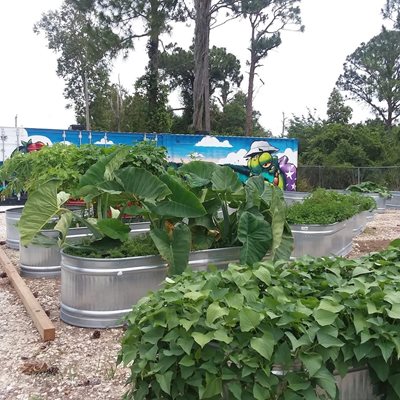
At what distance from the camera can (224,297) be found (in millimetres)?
2053

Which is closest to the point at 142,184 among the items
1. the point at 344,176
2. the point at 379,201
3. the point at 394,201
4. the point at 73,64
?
the point at 379,201

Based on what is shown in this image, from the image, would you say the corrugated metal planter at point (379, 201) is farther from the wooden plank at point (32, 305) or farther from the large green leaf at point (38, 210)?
the large green leaf at point (38, 210)

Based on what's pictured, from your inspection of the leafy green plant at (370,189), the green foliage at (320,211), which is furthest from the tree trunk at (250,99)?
the green foliage at (320,211)

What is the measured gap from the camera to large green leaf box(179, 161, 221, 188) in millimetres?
4552

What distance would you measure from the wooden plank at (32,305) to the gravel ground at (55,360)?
7 centimetres

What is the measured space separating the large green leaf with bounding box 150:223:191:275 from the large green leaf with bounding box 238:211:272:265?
0.52 m

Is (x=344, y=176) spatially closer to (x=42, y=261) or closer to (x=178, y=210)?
(x=42, y=261)

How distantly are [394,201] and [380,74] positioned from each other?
3063cm

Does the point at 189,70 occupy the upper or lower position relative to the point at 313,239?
upper

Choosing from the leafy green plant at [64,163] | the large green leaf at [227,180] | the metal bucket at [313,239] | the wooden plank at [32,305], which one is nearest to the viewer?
the wooden plank at [32,305]

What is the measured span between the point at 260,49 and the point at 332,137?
7.02 m

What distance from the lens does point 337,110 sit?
1661 inches

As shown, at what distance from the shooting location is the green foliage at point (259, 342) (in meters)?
1.83

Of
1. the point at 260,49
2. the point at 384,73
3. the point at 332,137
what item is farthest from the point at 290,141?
the point at 384,73
